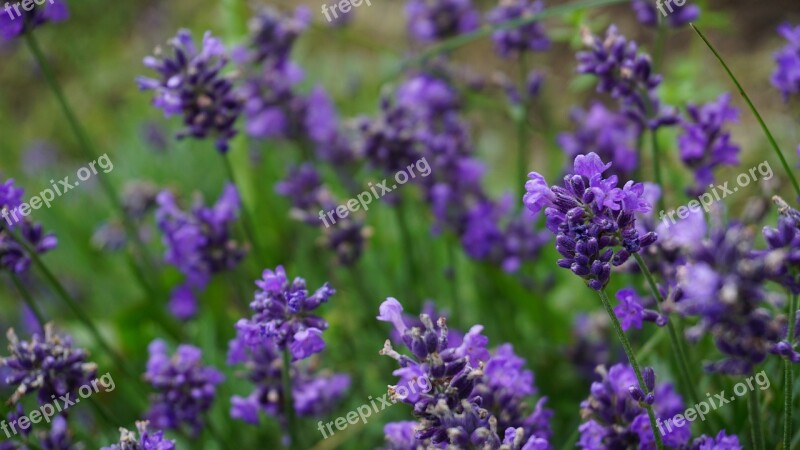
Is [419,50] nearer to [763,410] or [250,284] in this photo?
[250,284]

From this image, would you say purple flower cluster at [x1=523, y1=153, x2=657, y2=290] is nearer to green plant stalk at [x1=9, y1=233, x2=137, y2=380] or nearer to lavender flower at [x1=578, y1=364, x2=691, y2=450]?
lavender flower at [x1=578, y1=364, x2=691, y2=450]

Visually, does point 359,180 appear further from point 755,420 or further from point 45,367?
point 755,420

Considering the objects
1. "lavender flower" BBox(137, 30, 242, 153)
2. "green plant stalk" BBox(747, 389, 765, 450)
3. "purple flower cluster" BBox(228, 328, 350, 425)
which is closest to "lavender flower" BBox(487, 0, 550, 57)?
"lavender flower" BBox(137, 30, 242, 153)

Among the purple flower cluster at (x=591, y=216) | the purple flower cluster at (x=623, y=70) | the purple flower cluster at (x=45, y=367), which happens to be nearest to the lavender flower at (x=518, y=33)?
the purple flower cluster at (x=623, y=70)

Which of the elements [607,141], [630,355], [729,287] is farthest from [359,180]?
[729,287]

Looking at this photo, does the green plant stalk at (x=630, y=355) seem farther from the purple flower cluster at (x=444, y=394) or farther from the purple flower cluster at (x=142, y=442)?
the purple flower cluster at (x=142, y=442)

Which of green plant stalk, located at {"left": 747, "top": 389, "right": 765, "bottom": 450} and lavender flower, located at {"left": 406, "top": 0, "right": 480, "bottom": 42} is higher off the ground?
lavender flower, located at {"left": 406, "top": 0, "right": 480, "bottom": 42}

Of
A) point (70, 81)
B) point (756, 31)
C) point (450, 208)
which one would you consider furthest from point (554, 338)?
point (70, 81)
